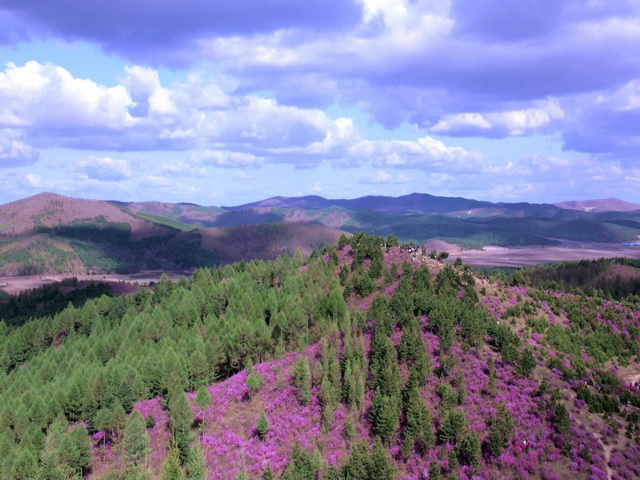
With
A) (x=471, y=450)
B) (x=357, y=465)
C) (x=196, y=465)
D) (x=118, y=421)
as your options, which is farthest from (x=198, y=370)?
(x=471, y=450)

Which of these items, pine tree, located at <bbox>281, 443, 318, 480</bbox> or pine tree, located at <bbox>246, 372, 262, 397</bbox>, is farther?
pine tree, located at <bbox>246, 372, 262, 397</bbox>

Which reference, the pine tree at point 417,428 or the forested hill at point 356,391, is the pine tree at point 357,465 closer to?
the forested hill at point 356,391

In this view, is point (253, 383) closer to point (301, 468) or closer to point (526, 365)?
point (301, 468)

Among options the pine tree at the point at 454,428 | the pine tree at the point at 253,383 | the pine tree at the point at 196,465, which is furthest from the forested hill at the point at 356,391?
the pine tree at the point at 253,383

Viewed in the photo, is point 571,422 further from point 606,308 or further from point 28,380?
point 28,380

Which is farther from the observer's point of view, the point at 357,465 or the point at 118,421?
the point at 118,421

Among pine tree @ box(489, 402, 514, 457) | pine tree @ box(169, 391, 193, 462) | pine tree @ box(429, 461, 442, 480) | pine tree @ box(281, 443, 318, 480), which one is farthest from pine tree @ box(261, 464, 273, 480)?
pine tree @ box(489, 402, 514, 457)

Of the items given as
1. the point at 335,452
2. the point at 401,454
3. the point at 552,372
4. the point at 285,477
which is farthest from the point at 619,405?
the point at 285,477

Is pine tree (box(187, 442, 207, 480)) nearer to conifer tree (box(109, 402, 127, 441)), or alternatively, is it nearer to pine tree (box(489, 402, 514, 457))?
conifer tree (box(109, 402, 127, 441))
